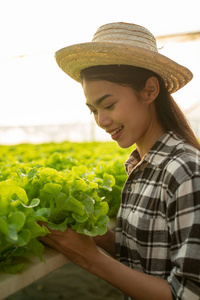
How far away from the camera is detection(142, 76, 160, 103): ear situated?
1738 mm

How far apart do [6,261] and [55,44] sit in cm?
781

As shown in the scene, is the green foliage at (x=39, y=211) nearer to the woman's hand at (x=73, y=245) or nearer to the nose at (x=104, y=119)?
the woman's hand at (x=73, y=245)

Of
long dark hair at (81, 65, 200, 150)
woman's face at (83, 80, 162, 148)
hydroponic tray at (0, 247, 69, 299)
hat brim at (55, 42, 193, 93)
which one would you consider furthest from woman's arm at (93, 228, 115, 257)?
hat brim at (55, 42, 193, 93)

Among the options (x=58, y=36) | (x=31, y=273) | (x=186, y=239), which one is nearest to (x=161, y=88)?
(x=186, y=239)

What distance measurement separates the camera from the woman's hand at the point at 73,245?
1.44m

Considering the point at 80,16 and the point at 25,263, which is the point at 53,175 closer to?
the point at 25,263

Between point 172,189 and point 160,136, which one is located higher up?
point 160,136

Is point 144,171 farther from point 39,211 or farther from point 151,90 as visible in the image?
point 39,211

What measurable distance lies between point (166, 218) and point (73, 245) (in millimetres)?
433

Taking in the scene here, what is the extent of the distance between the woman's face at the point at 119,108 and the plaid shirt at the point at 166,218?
15 centimetres

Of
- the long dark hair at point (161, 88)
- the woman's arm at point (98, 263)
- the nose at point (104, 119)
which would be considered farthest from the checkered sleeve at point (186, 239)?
the nose at point (104, 119)

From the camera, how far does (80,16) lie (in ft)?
22.0

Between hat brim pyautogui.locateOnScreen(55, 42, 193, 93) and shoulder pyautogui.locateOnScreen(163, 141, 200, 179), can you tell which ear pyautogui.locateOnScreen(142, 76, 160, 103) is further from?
shoulder pyautogui.locateOnScreen(163, 141, 200, 179)

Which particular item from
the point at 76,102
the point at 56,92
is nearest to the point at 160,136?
the point at 56,92
